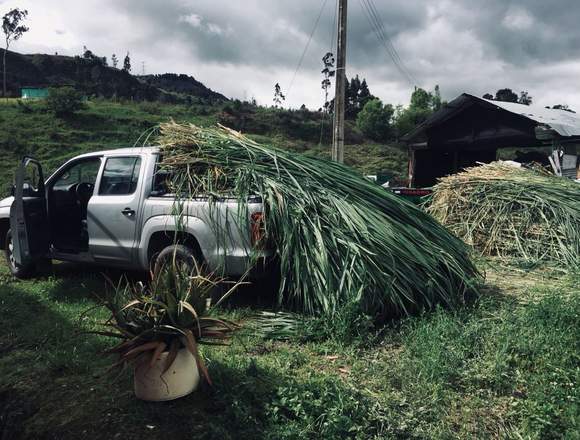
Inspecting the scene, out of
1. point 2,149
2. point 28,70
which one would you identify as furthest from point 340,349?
point 28,70

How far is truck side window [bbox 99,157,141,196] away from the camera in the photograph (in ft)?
18.2

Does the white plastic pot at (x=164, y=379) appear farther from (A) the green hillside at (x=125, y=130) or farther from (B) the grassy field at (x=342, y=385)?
(A) the green hillside at (x=125, y=130)

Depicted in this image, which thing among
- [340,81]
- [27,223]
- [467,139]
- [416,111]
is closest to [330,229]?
[27,223]

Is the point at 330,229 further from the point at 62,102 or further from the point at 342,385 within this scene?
the point at 62,102

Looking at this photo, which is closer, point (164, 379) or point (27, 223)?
point (164, 379)

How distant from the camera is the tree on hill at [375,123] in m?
56.1

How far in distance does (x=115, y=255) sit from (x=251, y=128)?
40311mm

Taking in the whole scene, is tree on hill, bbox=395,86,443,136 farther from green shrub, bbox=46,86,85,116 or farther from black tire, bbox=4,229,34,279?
black tire, bbox=4,229,34,279

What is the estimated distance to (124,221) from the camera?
546cm

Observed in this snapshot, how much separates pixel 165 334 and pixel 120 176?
3.31m

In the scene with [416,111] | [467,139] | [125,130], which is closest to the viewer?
[467,139]

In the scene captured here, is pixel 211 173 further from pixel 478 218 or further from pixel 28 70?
pixel 28 70

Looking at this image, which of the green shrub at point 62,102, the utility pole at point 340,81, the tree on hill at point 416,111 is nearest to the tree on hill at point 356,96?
the tree on hill at point 416,111

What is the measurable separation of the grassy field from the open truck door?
119 cm
